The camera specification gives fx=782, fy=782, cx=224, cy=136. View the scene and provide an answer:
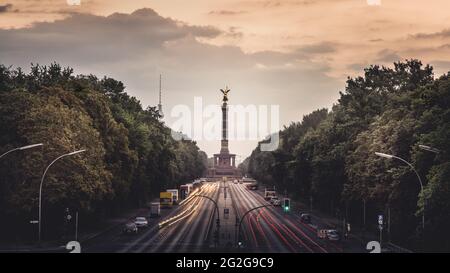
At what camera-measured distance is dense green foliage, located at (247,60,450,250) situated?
7700cm

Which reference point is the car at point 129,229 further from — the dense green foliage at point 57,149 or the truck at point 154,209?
the truck at point 154,209

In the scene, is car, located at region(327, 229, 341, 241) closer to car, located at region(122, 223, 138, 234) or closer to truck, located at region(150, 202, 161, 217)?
car, located at region(122, 223, 138, 234)

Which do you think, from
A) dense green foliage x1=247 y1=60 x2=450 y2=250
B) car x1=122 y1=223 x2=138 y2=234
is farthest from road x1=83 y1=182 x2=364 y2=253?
dense green foliage x1=247 y1=60 x2=450 y2=250

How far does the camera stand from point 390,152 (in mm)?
95625

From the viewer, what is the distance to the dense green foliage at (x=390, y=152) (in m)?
77.0

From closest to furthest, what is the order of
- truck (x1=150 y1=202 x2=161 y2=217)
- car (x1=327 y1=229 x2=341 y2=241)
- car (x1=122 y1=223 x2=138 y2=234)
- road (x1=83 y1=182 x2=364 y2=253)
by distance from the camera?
road (x1=83 y1=182 x2=364 y2=253) → car (x1=327 y1=229 x2=341 y2=241) → car (x1=122 y1=223 x2=138 y2=234) → truck (x1=150 y1=202 x2=161 y2=217)

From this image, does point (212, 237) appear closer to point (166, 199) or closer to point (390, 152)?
point (390, 152)

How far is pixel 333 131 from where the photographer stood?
13812 cm

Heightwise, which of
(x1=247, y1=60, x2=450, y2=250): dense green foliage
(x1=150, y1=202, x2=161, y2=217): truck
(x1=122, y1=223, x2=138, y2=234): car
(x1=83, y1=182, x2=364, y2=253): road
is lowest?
(x1=83, y1=182, x2=364, y2=253): road

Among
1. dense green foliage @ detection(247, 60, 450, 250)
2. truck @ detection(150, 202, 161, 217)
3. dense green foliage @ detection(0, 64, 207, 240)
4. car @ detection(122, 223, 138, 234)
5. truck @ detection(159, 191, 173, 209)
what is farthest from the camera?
truck @ detection(159, 191, 173, 209)

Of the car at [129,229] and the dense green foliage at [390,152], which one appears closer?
the dense green foliage at [390,152]

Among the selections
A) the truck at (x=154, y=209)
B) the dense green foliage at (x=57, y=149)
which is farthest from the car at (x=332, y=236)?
the truck at (x=154, y=209)

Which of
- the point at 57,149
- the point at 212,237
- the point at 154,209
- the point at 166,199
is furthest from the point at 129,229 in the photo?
the point at 166,199
